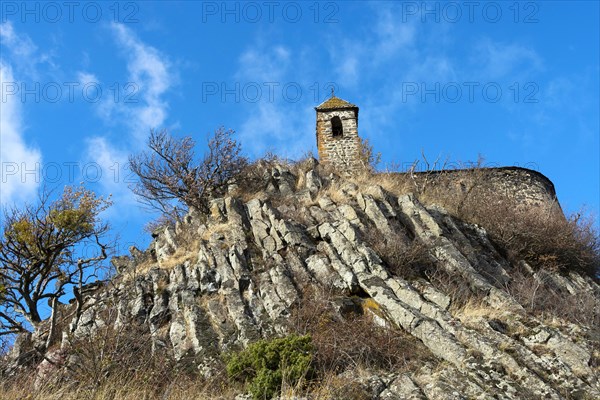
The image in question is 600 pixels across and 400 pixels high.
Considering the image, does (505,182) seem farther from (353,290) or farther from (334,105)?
(353,290)

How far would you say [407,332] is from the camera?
38.5 feet

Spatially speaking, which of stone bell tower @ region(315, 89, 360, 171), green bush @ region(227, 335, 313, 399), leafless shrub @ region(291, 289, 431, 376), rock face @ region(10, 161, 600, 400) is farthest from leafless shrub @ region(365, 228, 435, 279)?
stone bell tower @ region(315, 89, 360, 171)

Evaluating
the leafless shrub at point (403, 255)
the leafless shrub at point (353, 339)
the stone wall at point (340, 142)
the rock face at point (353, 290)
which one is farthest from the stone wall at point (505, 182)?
the leafless shrub at point (353, 339)

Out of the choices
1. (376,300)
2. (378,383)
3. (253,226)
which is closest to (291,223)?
(253,226)

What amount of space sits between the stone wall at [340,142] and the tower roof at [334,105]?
15cm

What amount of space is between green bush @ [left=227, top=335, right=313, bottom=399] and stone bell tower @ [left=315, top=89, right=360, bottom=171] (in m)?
15.4

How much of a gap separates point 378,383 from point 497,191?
17.7 m

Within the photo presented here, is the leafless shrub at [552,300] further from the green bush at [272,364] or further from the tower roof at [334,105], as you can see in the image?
the tower roof at [334,105]

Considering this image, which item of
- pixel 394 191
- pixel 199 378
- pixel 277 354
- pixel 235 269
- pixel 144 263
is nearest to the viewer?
pixel 277 354

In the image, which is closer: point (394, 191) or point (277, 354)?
point (277, 354)

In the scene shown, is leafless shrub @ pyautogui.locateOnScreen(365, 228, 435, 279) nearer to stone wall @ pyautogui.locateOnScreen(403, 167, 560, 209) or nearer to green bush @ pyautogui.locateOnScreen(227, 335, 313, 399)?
green bush @ pyautogui.locateOnScreen(227, 335, 313, 399)

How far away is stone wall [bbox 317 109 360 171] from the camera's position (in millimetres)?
25969

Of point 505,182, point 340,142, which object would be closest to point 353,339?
point 340,142

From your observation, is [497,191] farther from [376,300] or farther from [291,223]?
[376,300]
